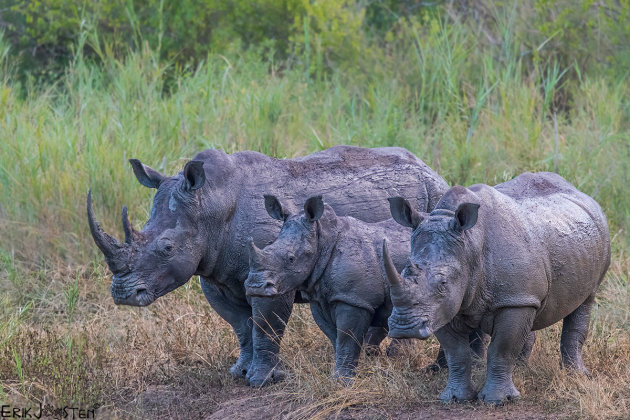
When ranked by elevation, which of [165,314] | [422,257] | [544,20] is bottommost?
[165,314]

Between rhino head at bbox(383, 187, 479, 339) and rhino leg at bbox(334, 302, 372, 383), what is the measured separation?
692mm

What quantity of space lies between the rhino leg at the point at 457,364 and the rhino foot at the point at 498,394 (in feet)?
0.32

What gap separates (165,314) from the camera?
730cm

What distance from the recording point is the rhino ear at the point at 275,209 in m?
5.64

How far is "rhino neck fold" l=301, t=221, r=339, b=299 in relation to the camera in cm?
561

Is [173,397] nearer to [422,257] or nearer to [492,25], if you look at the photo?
[422,257]

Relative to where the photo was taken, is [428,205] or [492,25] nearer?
[428,205]

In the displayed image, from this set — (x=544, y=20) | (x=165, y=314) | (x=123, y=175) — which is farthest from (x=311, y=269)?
(x=544, y=20)

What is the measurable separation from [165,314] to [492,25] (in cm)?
767

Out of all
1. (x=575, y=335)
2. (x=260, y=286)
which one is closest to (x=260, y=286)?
(x=260, y=286)

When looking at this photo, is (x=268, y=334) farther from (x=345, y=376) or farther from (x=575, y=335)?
(x=575, y=335)

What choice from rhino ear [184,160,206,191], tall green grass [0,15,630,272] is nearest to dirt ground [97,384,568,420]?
rhino ear [184,160,206,191]

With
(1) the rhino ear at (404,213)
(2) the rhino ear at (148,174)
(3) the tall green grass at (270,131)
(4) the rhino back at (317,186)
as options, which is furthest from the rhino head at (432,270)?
(3) the tall green grass at (270,131)

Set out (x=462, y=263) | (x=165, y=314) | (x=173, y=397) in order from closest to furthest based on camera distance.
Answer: (x=462, y=263)
(x=173, y=397)
(x=165, y=314)
